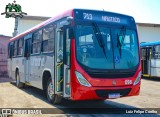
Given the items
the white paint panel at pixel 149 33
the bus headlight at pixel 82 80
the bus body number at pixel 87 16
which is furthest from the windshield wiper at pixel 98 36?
the white paint panel at pixel 149 33

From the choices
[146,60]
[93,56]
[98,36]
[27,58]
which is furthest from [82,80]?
[146,60]

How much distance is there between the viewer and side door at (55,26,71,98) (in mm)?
8328

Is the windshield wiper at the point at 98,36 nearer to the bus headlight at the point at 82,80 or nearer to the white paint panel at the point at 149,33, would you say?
the bus headlight at the point at 82,80

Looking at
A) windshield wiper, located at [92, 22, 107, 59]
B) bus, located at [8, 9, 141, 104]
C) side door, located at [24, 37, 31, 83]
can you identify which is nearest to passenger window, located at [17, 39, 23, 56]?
side door, located at [24, 37, 31, 83]

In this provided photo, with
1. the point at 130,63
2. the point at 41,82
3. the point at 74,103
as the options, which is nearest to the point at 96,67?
the point at 130,63

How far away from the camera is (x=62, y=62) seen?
344 inches

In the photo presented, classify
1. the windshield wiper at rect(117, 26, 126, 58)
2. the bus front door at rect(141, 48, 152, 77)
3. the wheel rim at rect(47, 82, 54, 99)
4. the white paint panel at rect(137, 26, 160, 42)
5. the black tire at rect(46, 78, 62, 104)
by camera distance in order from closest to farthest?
the windshield wiper at rect(117, 26, 126, 58), the black tire at rect(46, 78, 62, 104), the wheel rim at rect(47, 82, 54, 99), the bus front door at rect(141, 48, 152, 77), the white paint panel at rect(137, 26, 160, 42)

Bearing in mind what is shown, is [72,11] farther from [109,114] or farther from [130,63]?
[109,114]

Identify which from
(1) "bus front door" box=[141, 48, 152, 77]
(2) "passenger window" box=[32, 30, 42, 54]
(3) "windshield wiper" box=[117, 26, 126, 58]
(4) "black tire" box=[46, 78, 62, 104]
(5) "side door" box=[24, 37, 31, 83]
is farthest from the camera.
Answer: (1) "bus front door" box=[141, 48, 152, 77]

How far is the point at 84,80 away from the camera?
795 centimetres

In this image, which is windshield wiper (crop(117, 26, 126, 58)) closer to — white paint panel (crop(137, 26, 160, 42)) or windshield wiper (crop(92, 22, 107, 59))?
windshield wiper (crop(92, 22, 107, 59))

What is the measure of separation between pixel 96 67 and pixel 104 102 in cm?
284

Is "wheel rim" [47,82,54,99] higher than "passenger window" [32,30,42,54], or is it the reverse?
"passenger window" [32,30,42,54]

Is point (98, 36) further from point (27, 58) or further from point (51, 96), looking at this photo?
point (27, 58)
